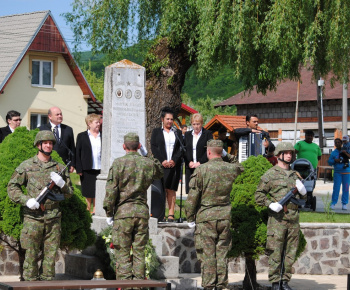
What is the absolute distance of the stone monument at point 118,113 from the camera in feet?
38.6

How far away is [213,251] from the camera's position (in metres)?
10.2

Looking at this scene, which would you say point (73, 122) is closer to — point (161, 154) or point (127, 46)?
point (127, 46)

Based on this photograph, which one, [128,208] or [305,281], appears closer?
[128,208]

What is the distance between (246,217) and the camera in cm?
1095

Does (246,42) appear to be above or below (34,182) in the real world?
above

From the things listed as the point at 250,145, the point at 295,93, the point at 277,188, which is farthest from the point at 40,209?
the point at 295,93

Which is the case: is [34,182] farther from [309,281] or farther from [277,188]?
[309,281]

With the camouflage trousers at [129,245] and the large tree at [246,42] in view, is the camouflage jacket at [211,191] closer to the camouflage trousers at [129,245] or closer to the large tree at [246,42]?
the camouflage trousers at [129,245]

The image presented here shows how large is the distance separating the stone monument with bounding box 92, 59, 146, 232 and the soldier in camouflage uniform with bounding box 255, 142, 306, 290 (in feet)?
7.07

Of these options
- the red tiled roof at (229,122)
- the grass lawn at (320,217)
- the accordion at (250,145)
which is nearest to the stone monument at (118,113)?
the accordion at (250,145)

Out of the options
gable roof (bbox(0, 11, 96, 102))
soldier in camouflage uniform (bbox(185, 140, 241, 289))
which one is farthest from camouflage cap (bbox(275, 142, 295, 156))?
gable roof (bbox(0, 11, 96, 102))

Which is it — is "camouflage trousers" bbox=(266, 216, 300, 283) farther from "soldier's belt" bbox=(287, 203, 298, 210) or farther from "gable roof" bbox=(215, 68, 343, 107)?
"gable roof" bbox=(215, 68, 343, 107)

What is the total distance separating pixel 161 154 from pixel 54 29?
27.2 meters

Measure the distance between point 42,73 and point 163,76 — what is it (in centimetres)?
2202
